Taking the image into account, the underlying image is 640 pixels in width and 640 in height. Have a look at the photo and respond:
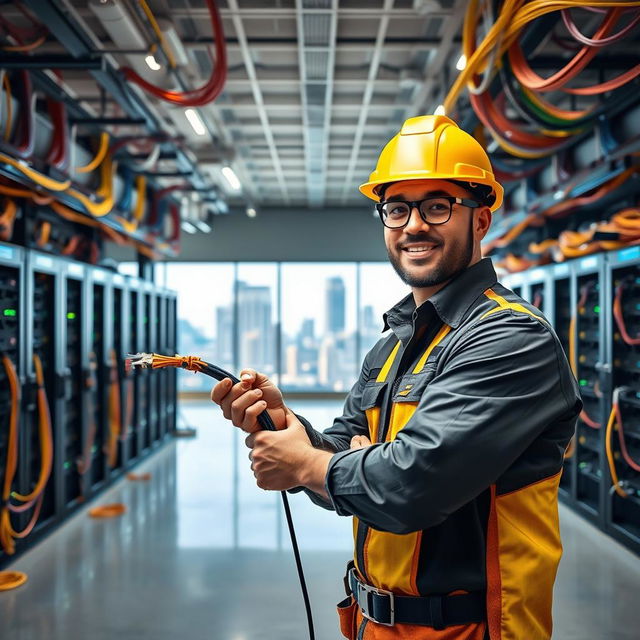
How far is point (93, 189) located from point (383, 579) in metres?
4.87

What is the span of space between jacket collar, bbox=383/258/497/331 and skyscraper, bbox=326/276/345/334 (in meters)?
11.2

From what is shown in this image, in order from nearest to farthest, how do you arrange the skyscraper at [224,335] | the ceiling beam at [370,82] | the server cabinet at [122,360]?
the ceiling beam at [370,82]
the server cabinet at [122,360]
the skyscraper at [224,335]

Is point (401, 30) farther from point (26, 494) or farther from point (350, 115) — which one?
point (26, 494)

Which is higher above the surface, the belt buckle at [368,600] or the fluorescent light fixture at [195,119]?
the fluorescent light fixture at [195,119]

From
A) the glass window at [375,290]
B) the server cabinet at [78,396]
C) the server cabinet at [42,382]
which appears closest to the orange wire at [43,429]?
the server cabinet at [42,382]

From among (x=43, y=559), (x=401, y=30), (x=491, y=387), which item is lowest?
(x=43, y=559)

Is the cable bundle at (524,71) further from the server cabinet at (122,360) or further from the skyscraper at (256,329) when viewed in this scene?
the skyscraper at (256,329)

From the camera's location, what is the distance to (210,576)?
370 cm

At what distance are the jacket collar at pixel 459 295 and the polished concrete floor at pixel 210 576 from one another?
223cm

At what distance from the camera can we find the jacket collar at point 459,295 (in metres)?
1.32

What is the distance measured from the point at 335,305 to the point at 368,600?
37.5 feet

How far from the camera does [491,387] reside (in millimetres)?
1077

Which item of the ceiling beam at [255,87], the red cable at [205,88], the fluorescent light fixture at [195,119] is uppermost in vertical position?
the ceiling beam at [255,87]

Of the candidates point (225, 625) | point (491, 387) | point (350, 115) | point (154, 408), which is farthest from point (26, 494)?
point (350, 115)
